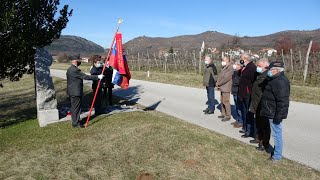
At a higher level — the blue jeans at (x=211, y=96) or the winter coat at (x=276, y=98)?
the winter coat at (x=276, y=98)

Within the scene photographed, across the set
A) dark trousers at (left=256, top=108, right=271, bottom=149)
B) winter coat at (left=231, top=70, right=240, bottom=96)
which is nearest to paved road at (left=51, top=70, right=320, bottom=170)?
dark trousers at (left=256, top=108, right=271, bottom=149)

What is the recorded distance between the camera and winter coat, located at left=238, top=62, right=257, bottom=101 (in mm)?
8094

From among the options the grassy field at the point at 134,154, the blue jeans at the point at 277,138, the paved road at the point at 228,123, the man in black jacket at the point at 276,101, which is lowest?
the grassy field at the point at 134,154

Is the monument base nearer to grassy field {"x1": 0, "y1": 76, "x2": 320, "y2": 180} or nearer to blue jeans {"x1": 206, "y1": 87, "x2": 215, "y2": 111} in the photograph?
grassy field {"x1": 0, "y1": 76, "x2": 320, "y2": 180}

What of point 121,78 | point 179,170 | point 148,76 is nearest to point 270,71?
point 179,170

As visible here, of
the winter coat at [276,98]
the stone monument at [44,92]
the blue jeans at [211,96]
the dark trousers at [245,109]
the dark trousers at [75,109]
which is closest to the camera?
the winter coat at [276,98]

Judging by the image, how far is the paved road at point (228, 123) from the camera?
23.5ft

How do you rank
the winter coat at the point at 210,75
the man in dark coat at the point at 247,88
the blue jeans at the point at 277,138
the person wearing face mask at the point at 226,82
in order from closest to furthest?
the blue jeans at the point at 277,138 < the man in dark coat at the point at 247,88 < the person wearing face mask at the point at 226,82 < the winter coat at the point at 210,75

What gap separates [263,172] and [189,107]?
653 cm

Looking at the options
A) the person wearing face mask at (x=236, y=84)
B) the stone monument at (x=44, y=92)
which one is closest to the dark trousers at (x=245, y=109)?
the person wearing face mask at (x=236, y=84)

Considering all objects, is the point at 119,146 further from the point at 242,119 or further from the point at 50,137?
the point at 242,119

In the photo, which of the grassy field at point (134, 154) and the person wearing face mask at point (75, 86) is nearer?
the grassy field at point (134, 154)

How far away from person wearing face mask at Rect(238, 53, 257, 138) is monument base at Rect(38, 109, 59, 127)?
5.11 meters

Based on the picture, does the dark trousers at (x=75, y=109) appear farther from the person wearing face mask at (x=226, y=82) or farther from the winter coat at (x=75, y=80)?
the person wearing face mask at (x=226, y=82)
